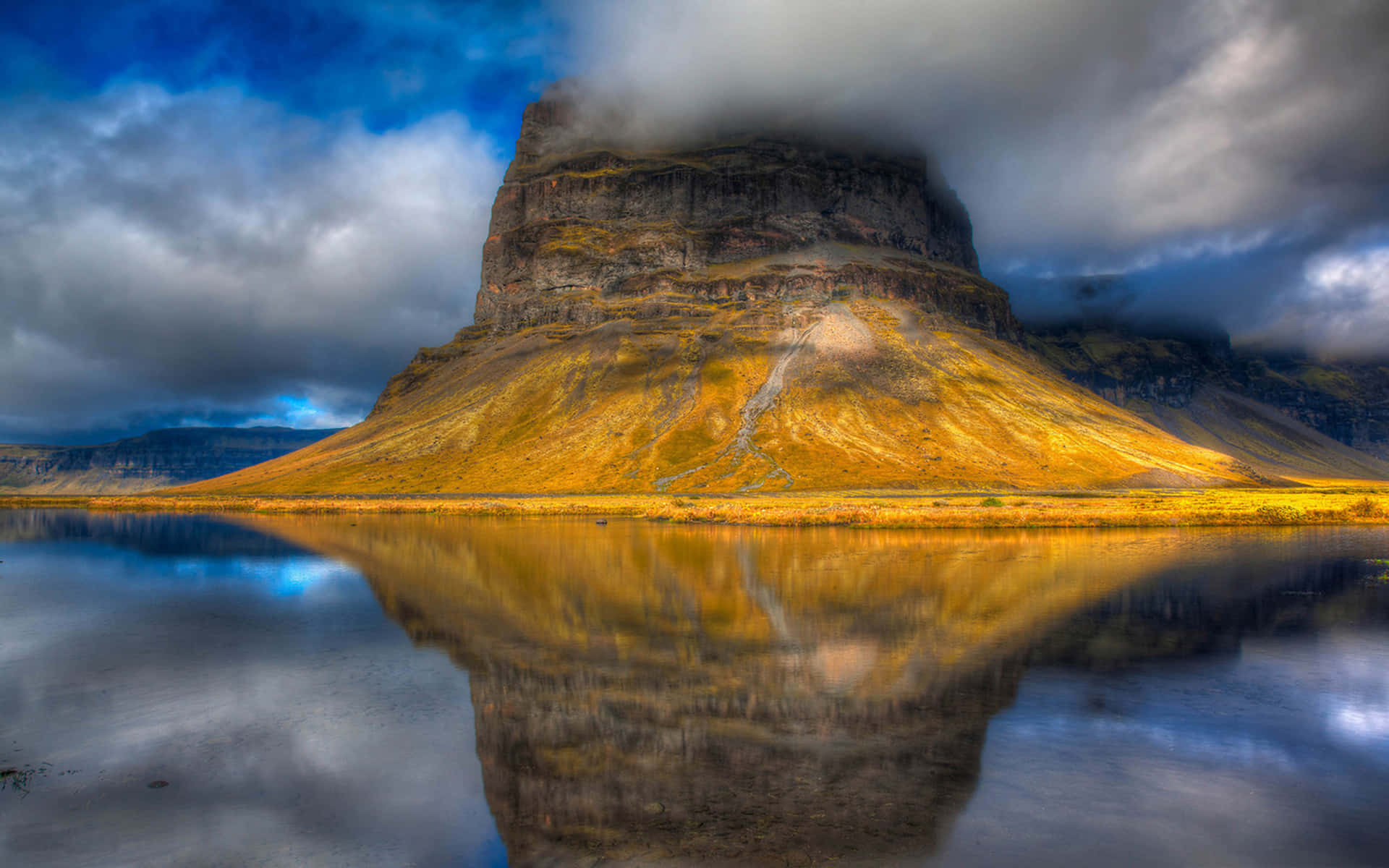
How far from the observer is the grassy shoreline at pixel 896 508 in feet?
200

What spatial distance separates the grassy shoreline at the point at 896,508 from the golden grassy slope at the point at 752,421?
17719mm

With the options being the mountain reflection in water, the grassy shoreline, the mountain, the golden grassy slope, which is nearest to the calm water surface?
the mountain reflection in water

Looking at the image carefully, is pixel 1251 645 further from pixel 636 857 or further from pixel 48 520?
pixel 48 520

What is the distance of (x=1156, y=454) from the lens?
5615 inches

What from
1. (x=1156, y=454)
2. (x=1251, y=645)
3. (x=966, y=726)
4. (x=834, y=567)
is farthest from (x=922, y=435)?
(x=966, y=726)

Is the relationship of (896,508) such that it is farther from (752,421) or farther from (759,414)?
(759,414)

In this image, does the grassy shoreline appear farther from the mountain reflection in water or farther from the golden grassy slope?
the golden grassy slope

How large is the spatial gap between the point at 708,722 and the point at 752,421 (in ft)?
A: 434

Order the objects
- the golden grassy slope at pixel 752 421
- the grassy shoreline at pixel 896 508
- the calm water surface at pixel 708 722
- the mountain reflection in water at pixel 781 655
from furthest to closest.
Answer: the golden grassy slope at pixel 752 421
the grassy shoreline at pixel 896 508
the mountain reflection in water at pixel 781 655
the calm water surface at pixel 708 722

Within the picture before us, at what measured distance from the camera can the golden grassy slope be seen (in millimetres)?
128500

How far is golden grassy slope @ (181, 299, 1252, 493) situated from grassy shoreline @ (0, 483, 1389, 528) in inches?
698

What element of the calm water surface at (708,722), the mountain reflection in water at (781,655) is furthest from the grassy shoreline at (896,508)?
the calm water surface at (708,722)

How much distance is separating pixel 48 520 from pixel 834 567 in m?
107

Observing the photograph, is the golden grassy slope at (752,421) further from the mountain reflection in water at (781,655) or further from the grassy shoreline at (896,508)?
the mountain reflection in water at (781,655)
